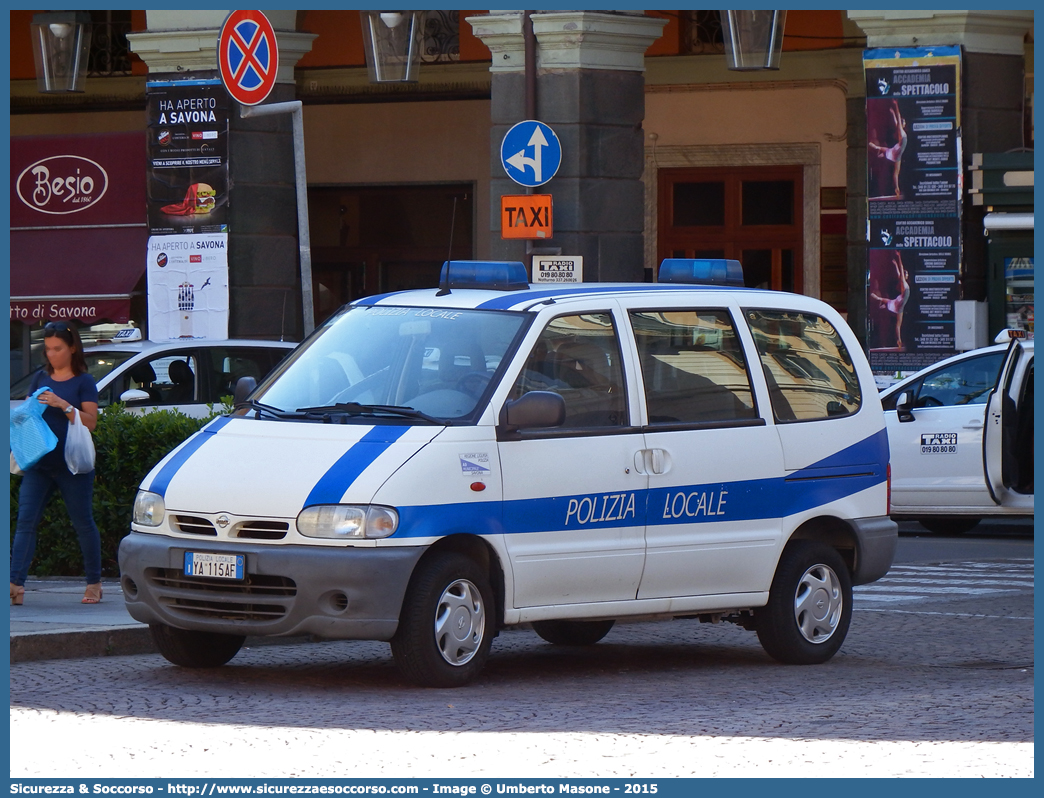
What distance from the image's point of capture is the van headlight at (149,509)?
8.55 m

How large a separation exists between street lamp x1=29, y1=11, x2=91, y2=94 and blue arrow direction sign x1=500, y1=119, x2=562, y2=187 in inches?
264

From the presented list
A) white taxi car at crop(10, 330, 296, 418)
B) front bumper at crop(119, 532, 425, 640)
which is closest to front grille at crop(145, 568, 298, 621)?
front bumper at crop(119, 532, 425, 640)

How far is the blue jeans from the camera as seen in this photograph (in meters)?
10.6

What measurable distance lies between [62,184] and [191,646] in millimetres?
16949

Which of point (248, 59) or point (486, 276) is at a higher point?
point (248, 59)

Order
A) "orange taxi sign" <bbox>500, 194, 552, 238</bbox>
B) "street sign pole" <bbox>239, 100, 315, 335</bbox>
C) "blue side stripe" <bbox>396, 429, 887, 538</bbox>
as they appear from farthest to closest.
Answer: "orange taxi sign" <bbox>500, 194, 552, 238</bbox>, "street sign pole" <bbox>239, 100, 315, 335</bbox>, "blue side stripe" <bbox>396, 429, 887, 538</bbox>

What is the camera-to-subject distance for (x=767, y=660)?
9.76 meters

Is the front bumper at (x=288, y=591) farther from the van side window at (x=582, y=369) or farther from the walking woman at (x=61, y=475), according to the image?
the walking woman at (x=61, y=475)

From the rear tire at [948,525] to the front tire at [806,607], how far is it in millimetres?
7977

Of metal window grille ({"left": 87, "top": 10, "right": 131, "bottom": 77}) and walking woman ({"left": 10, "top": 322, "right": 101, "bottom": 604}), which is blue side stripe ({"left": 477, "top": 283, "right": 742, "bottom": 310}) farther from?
metal window grille ({"left": 87, "top": 10, "right": 131, "bottom": 77})

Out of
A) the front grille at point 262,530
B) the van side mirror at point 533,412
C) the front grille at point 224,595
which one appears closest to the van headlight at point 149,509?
the front grille at point 224,595

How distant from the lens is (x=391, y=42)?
66.0 ft

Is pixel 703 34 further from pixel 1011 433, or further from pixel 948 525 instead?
pixel 1011 433

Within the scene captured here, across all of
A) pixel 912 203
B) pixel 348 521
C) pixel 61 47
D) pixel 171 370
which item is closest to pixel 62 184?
pixel 61 47
